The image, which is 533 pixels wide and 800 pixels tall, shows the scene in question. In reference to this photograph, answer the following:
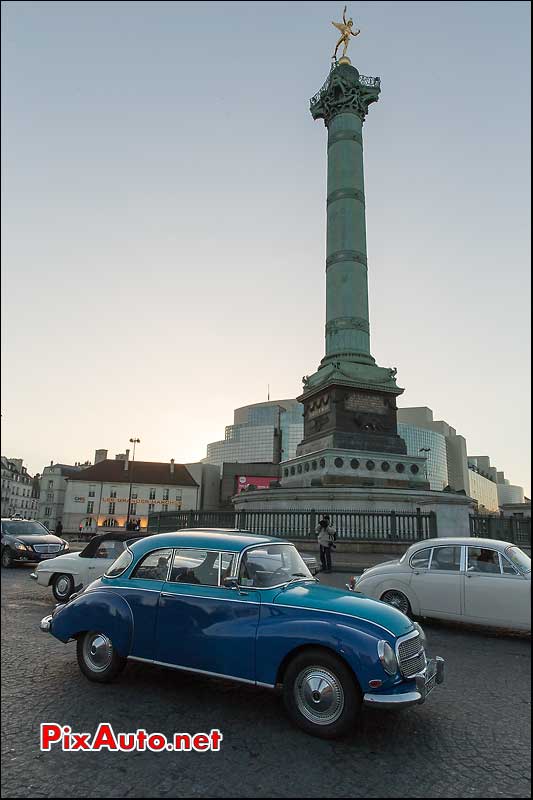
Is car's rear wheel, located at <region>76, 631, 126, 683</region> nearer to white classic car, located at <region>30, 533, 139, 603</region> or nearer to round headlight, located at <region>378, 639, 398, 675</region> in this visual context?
round headlight, located at <region>378, 639, 398, 675</region>

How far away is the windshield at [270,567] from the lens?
493cm

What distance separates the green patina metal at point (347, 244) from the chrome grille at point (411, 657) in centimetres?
2228

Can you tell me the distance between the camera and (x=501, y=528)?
1731 centimetres

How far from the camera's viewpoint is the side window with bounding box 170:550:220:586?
16.6 feet

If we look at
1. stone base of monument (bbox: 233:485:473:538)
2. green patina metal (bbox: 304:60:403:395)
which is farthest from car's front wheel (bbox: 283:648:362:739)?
green patina metal (bbox: 304:60:403:395)

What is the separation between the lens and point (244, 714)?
170 inches

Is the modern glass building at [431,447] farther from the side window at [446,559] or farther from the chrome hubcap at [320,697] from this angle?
the chrome hubcap at [320,697]

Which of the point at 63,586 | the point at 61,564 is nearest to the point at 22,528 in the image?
the point at 61,564

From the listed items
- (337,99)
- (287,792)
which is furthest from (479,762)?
(337,99)

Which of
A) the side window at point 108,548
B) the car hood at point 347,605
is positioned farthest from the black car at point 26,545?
the car hood at point 347,605

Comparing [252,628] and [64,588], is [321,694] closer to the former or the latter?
[252,628]

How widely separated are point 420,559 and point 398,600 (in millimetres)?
820

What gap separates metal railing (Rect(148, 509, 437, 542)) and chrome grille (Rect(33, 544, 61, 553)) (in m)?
4.29

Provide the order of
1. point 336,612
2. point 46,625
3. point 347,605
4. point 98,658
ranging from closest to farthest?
point 336,612, point 347,605, point 98,658, point 46,625
